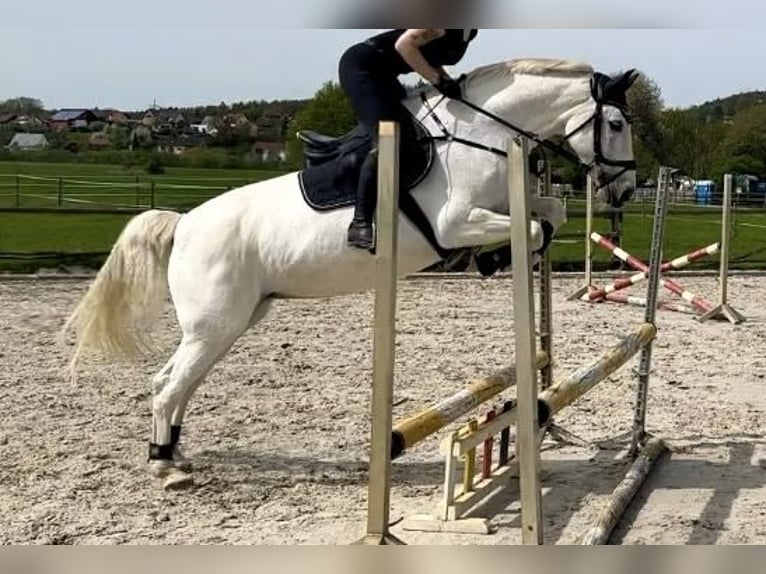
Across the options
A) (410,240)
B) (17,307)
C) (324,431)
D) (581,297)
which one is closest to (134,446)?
(324,431)

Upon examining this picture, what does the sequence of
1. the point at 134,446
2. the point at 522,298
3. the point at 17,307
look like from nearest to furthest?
the point at 522,298 < the point at 134,446 < the point at 17,307

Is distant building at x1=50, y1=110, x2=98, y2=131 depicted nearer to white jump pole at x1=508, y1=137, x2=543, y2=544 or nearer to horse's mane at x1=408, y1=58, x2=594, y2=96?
horse's mane at x1=408, y1=58, x2=594, y2=96

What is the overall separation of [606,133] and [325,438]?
1.99 metres

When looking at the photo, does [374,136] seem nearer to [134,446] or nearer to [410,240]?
[410,240]

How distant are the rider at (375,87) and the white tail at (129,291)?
0.97 meters

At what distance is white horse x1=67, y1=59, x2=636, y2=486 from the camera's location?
3547 mm

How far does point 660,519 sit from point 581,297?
604 cm

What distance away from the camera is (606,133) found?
361 centimetres

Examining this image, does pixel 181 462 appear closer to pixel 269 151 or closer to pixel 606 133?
pixel 606 133

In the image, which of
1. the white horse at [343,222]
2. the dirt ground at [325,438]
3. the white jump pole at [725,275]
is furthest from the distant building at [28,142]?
the white horse at [343,222]

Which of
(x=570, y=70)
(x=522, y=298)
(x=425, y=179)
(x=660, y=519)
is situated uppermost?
(x=570, y=70)

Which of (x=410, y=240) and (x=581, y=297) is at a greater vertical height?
(x=410, y=240)

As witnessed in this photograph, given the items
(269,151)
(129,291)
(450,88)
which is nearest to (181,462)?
(129,291)

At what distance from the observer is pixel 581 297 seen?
924cm
